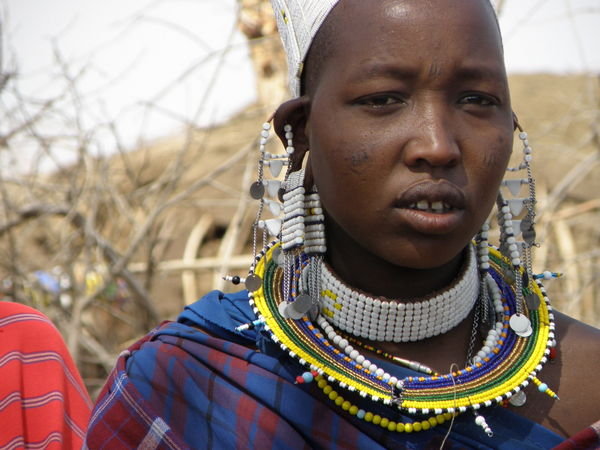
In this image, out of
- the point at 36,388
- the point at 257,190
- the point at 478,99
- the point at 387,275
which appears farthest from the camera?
the point at 36,388

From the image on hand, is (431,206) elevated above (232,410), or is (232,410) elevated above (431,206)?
(431,206)

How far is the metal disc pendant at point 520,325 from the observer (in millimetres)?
1768

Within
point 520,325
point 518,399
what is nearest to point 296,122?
point 520,325

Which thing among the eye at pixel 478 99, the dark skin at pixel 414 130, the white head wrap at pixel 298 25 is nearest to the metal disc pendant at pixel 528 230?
the dark skin at pixel 414 130

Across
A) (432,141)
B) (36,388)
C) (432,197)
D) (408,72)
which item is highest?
(408,72)

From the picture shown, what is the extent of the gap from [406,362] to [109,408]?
704 millimetres

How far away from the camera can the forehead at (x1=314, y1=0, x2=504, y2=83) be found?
155 cm

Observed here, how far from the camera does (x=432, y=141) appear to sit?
1502 mm

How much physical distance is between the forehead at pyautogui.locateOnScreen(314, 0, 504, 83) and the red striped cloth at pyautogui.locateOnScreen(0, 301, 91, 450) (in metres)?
1.16

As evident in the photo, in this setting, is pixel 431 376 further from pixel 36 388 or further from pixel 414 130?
pixel 36 388

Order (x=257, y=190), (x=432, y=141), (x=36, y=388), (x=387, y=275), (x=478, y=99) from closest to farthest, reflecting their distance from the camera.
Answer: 1. (x=432, y=141)
2. (x=478, y=99)
3. (x=387, y=275)
4. (x=257, y=190)
5. (x=36, y=388)

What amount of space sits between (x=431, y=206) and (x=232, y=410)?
2.08 ft

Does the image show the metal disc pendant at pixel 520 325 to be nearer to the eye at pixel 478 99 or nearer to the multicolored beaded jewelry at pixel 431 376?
the multicolored beaded jewelry at pixel 431 376

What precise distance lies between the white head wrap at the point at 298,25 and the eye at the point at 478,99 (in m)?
0.37
